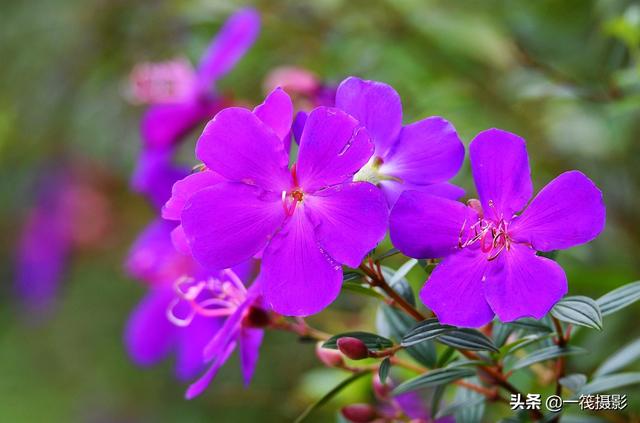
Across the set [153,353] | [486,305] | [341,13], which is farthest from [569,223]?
[341,13]

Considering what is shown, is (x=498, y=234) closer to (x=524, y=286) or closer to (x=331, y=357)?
(x=524, y=286)

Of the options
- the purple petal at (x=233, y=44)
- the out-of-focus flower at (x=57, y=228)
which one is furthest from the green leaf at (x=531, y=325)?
the out-of-focus flower at (x=57, y=228)

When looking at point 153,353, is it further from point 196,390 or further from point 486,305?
point 486,305

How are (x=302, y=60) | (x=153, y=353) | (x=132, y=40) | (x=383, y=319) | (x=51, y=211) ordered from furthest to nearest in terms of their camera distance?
(x=51, y=211), (x=132, y=40), (x=302, y=60), (x=153, y=353), (x=383, y=319)

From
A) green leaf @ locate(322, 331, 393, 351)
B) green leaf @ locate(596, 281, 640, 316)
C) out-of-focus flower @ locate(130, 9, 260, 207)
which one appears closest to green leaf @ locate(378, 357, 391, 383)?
green leaf @ locate(322, 331, 393, 351)

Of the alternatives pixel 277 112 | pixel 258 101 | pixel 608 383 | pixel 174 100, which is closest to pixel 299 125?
pixel 277 112

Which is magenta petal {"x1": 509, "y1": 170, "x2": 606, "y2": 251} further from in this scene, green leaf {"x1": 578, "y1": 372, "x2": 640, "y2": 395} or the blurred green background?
the blurred green background

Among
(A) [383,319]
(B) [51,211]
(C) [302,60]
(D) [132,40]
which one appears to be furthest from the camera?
(B) [51,211]
